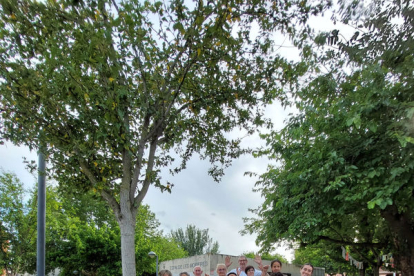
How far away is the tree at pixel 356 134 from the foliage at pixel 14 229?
18.0 m

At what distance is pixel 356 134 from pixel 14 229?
22.6 metres

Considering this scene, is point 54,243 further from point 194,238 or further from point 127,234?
point 194,238

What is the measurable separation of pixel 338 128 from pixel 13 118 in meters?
7.02

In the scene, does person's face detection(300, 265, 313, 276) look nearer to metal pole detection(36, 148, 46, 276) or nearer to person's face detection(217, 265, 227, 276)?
person's face detection(217, 265, 227, 276)

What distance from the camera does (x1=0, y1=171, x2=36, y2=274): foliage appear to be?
73.9 feet

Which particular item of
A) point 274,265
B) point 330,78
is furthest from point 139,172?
point 330,78

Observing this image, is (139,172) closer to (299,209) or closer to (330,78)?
(330,78)

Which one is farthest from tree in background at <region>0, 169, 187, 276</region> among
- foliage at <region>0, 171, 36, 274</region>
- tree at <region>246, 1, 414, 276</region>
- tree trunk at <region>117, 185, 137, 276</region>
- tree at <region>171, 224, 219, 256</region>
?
tree at <region>171, 224, 219, 256</region>

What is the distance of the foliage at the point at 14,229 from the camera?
22.5m

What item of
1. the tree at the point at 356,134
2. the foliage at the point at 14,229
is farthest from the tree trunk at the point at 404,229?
the foliage at the point at 14,229

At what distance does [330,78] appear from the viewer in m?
6.30

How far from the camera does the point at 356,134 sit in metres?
8.30

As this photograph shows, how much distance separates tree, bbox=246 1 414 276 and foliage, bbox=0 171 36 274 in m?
18.0

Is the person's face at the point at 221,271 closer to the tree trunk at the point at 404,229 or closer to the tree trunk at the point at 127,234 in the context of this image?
the tree trunk at the point at 127,234
